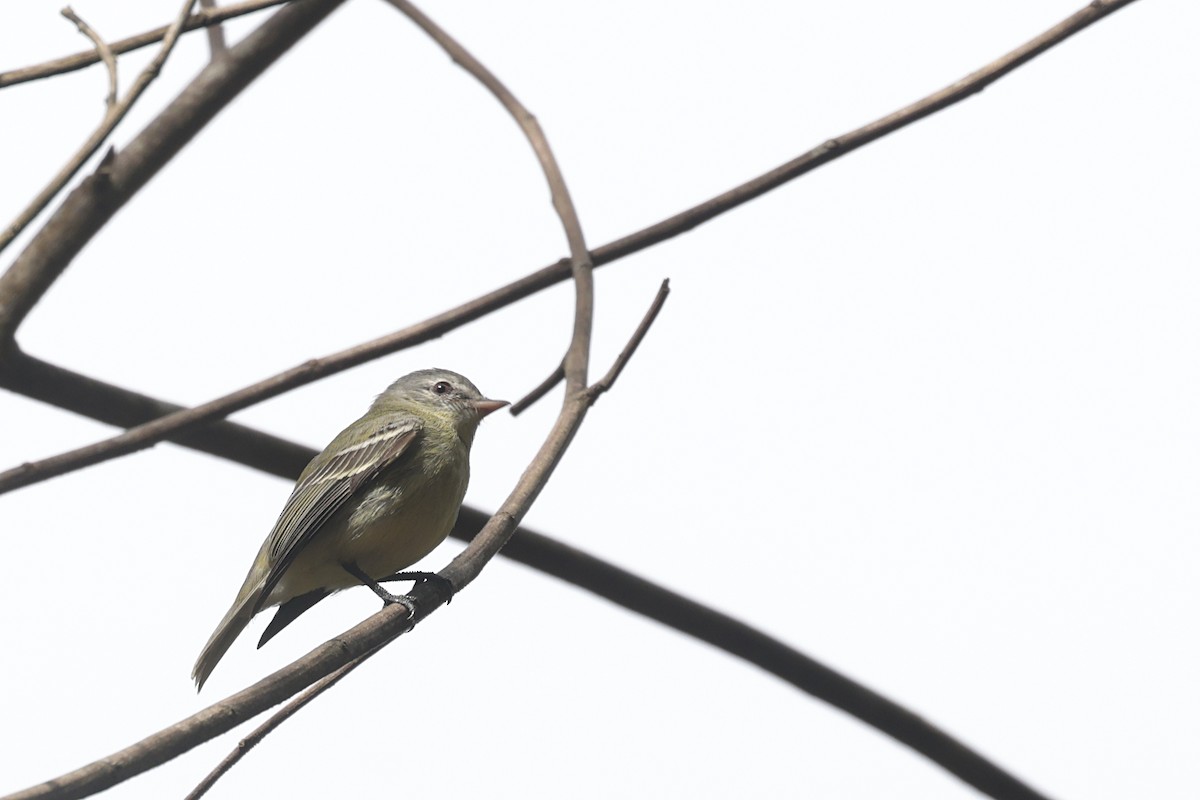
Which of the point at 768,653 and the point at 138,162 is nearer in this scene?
the point at 138,162

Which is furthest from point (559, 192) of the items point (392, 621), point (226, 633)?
point (226, 633)

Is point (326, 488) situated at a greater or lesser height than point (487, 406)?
lesser

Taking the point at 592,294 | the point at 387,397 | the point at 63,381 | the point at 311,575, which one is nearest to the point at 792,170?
the point at 592,294

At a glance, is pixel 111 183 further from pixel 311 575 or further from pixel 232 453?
pixel 311 575

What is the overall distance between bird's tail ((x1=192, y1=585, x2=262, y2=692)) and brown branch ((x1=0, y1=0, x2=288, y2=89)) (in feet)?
8.01

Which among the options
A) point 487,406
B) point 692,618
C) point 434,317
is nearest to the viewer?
point 434,317

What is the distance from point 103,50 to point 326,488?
247 cm

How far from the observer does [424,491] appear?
541cm

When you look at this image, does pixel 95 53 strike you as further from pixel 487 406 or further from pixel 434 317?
pixel 487 406

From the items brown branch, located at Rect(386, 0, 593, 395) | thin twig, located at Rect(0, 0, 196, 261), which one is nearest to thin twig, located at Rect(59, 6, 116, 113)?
thin twig, located at Rect(0, 0, 196, 261)

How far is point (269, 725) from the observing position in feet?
10.1

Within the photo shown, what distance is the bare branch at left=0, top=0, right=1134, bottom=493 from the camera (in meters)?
3.27

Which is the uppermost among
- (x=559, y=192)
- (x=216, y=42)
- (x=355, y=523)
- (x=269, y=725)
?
(x=559, y=192)

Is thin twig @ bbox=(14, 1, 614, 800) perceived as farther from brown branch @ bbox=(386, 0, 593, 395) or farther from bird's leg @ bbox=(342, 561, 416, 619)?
bird's leg @ bbox=(342, 561, 416, 619)
